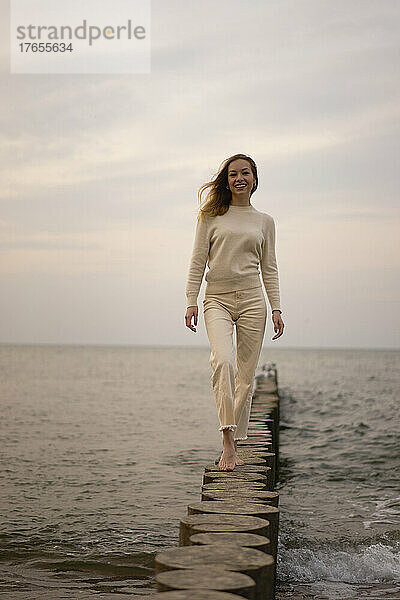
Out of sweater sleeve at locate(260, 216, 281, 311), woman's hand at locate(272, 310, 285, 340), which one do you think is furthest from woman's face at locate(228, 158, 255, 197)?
woman's hand at locate(272, 310, 285, 340)

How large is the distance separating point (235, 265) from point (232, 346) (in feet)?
1.95

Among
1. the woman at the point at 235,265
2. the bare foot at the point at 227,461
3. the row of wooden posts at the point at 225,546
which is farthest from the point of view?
the woman at the point at 235,265

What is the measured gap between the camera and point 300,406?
23.2m

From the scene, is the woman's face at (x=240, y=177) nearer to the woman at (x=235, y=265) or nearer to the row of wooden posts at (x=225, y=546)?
the woman at (x=235, y=265)

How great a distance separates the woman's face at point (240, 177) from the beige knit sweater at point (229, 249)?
0.14 m

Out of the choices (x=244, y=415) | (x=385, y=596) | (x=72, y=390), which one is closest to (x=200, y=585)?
(x=385, y=596)

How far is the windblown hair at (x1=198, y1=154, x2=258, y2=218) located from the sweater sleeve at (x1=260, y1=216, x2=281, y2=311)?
1.18ft

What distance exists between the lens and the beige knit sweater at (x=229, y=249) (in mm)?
5473

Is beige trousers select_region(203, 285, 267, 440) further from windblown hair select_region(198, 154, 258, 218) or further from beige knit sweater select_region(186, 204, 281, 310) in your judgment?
windblown hair select_region(198, 154, 258, 218)

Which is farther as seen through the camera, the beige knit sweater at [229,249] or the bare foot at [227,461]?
the beige knit sweater at [229,249]

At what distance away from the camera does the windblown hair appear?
555 centimetres

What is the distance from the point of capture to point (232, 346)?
5.31 m

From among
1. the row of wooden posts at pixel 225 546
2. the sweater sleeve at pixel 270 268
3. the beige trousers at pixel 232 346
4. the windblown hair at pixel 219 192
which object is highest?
the windblown hair at pixel 219 192

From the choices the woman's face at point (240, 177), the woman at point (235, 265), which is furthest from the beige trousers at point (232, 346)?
the woman's face at point (240, 177)
